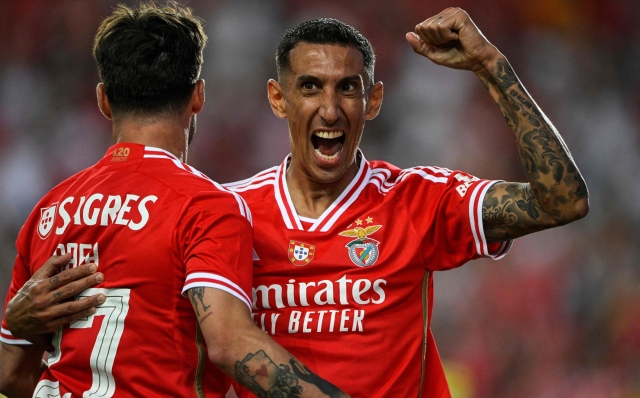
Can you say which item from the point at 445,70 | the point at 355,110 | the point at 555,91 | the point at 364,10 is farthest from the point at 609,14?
the point at 355,110

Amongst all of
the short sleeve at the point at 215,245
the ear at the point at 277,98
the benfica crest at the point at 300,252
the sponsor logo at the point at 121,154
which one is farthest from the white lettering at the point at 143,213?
the ear at the point at 277,98

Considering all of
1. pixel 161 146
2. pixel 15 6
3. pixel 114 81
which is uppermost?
Result: pixel 15 6

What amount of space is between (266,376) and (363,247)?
0.81 metres

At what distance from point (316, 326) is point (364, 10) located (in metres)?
4.51

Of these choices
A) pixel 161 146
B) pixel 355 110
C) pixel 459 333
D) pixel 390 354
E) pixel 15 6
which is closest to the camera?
pixel 161 146

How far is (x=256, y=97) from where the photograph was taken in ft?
21.2

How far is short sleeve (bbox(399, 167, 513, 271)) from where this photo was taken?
2.61 metres

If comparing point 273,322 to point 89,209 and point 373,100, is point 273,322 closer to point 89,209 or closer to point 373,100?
point 89,209

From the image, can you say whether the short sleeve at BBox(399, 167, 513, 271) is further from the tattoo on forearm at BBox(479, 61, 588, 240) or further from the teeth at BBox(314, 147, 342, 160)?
the teeth at BBox(314, 147, 342, 160)

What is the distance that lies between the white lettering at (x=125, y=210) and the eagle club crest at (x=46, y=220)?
275 millimetres

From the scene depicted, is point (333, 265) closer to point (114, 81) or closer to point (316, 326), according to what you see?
point (316, 326)

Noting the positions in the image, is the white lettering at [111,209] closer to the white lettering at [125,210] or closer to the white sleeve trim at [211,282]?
the white lettering at [125,210]

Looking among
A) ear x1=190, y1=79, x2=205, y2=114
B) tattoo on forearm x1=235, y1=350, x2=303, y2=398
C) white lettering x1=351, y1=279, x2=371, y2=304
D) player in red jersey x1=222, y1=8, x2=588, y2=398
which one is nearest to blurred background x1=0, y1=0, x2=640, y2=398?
player in red jersey x1=222, y1=8, x2=588, y2=398

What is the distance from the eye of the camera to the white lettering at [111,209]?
2176mm
